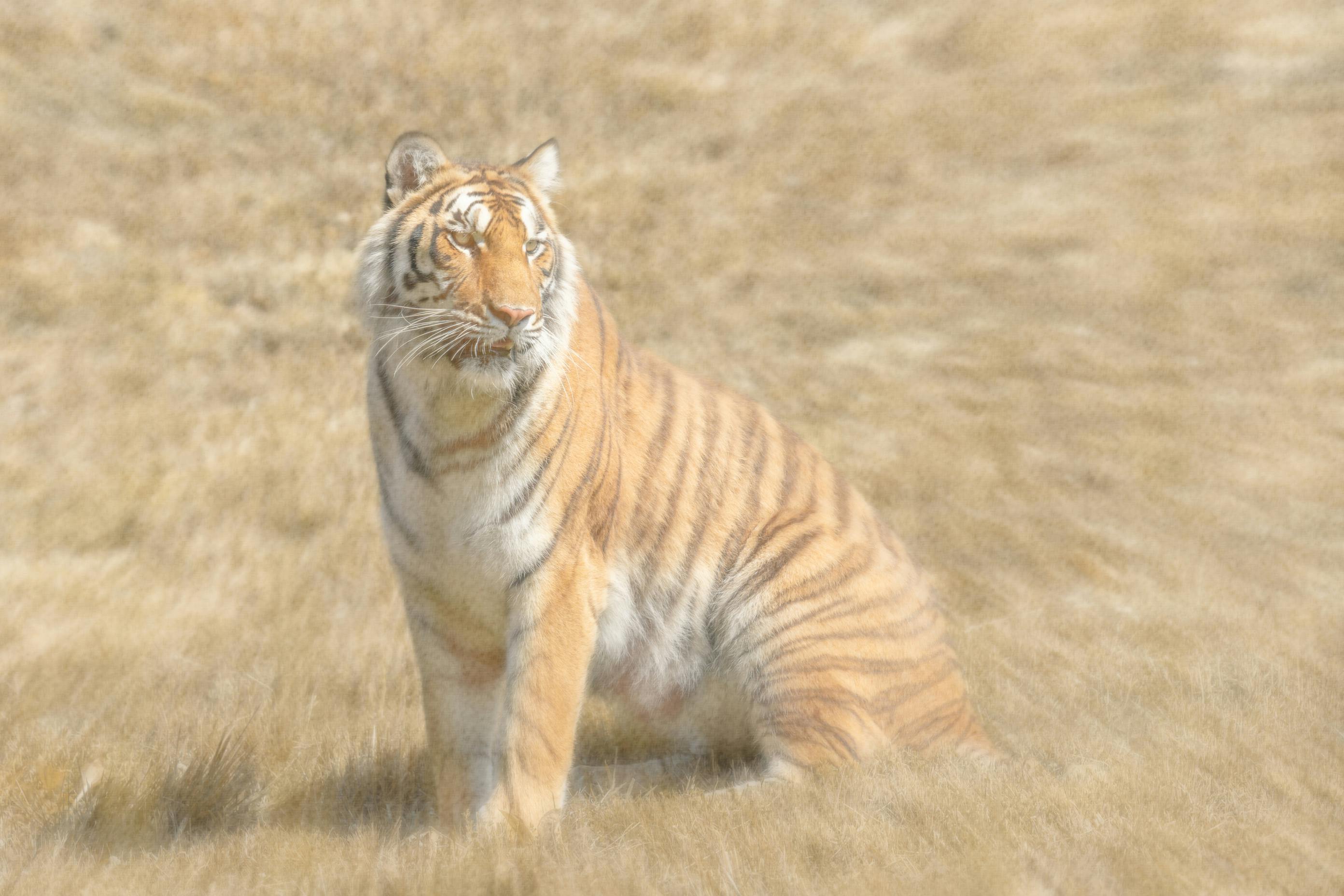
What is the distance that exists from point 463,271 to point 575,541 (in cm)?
93

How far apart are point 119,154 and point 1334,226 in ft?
32.5

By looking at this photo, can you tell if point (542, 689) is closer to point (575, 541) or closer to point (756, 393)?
point (575, 541)

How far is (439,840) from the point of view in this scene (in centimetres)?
322

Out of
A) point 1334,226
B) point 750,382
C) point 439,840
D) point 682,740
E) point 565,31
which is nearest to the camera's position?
point 439,840

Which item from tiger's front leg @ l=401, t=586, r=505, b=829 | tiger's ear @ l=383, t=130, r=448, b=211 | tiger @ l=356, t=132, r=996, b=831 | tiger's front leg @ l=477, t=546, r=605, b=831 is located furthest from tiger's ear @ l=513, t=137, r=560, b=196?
tiger's front leg @ l=401, t=586, r=505, b=829

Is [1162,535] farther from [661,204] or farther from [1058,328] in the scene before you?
[661,204]

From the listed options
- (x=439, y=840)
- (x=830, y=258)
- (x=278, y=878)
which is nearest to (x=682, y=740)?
(x=439, y=840)

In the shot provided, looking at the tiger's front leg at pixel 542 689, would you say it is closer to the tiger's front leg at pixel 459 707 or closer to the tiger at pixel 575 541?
the tiger at pixel 575 541

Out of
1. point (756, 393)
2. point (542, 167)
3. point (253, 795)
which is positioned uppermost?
point (542, 167)

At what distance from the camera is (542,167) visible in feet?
12.9

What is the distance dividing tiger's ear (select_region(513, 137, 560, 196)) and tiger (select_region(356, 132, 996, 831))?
1cm

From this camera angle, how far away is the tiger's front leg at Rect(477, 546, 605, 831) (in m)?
3.37

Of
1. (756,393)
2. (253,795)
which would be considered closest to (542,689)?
(253,795)

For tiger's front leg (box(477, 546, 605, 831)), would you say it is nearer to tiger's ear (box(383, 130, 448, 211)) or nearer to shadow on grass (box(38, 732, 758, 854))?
shadow on grass (box(38, 732, 758, 854))
